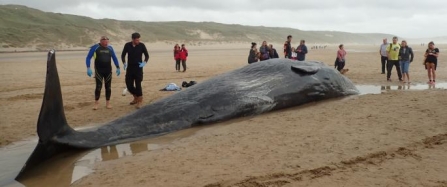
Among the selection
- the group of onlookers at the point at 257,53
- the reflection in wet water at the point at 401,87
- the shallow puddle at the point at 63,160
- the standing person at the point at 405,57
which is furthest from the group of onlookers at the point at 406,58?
the shallow puddle at the point at 63,160

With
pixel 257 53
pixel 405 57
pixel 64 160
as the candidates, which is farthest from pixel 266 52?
Result: pixel 64 160

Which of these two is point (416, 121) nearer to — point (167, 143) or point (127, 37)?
point (167, 143)

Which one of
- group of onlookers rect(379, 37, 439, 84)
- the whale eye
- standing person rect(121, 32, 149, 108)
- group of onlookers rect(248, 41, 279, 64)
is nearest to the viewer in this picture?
the whale eye

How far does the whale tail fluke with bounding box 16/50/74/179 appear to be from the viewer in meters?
4.45

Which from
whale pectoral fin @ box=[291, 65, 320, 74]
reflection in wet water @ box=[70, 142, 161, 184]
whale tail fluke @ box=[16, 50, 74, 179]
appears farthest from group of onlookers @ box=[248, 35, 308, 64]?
whale tail fluke @ box=[16, 50, 74, 179]

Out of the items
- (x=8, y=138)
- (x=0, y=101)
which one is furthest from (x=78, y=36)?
(x=8, y=138)

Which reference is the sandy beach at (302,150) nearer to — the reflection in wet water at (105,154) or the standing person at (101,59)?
the reflection in wet water at (105,154)

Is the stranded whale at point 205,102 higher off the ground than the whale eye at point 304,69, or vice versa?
the whale eye at point 304,69

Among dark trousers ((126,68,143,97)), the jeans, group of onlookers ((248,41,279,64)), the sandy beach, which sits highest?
group of onlookers ((248,41,279,64))

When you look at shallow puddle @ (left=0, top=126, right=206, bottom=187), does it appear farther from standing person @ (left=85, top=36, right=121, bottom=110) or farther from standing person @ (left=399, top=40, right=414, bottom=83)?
standing person @ (left=399, top=40, right=414, bottom=83)

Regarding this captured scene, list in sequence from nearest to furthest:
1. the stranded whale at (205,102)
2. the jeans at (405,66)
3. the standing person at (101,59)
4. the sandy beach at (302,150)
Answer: the sandy beach at (302,150) → the stranded whale at (205,102) → the standing person at (101,59) → the jeans at (405,66)

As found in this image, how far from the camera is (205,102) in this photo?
23.1 ft

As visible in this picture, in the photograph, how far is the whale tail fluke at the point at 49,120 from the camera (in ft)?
14.6

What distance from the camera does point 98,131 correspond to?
5.71 metres
